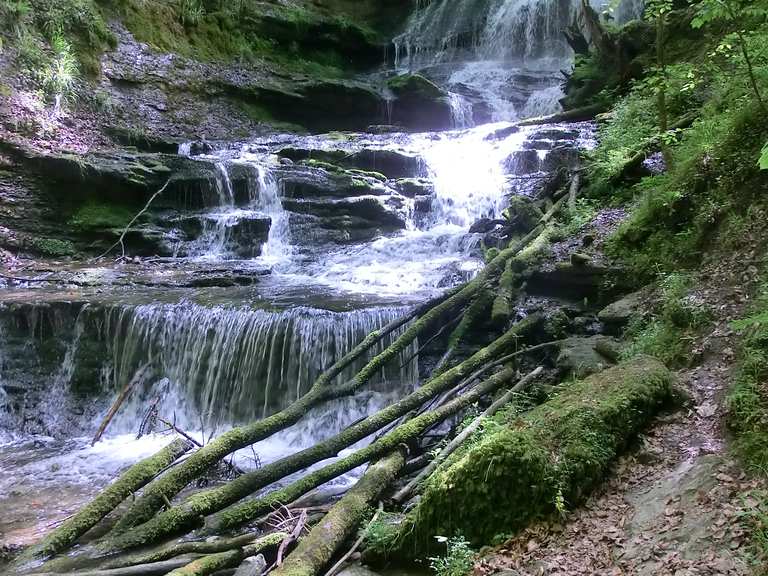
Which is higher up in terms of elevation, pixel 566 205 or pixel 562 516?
pixel 566 205

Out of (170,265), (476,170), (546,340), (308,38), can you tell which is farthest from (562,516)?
(308,38)

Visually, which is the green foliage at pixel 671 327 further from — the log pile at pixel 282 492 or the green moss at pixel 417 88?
the green moss at pixel 417 88

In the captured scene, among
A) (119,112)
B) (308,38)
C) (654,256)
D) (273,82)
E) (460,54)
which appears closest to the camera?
(654,256)

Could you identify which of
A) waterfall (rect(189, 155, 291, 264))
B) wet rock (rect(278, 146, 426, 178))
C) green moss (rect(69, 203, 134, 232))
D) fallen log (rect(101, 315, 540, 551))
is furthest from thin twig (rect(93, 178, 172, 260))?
fallen log (rect(101, 315, 540, 551))

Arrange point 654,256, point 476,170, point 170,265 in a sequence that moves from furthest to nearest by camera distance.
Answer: point 476,170 < point 170,265 < point 654,256

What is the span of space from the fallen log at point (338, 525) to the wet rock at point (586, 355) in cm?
178

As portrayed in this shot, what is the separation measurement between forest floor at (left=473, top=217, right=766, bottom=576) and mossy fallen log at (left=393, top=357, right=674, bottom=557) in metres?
0.12

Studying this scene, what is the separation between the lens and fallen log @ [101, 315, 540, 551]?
4047 mm

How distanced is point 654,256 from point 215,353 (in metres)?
5.84

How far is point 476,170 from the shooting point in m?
14.1

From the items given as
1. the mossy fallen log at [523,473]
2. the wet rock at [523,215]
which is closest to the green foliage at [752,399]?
the mossy fallen log at [523,473]

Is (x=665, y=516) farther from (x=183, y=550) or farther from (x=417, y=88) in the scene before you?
(x=417, y=88)

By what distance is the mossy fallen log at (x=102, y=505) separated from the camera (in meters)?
4.06

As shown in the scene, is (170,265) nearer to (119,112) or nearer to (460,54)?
(119,112)
